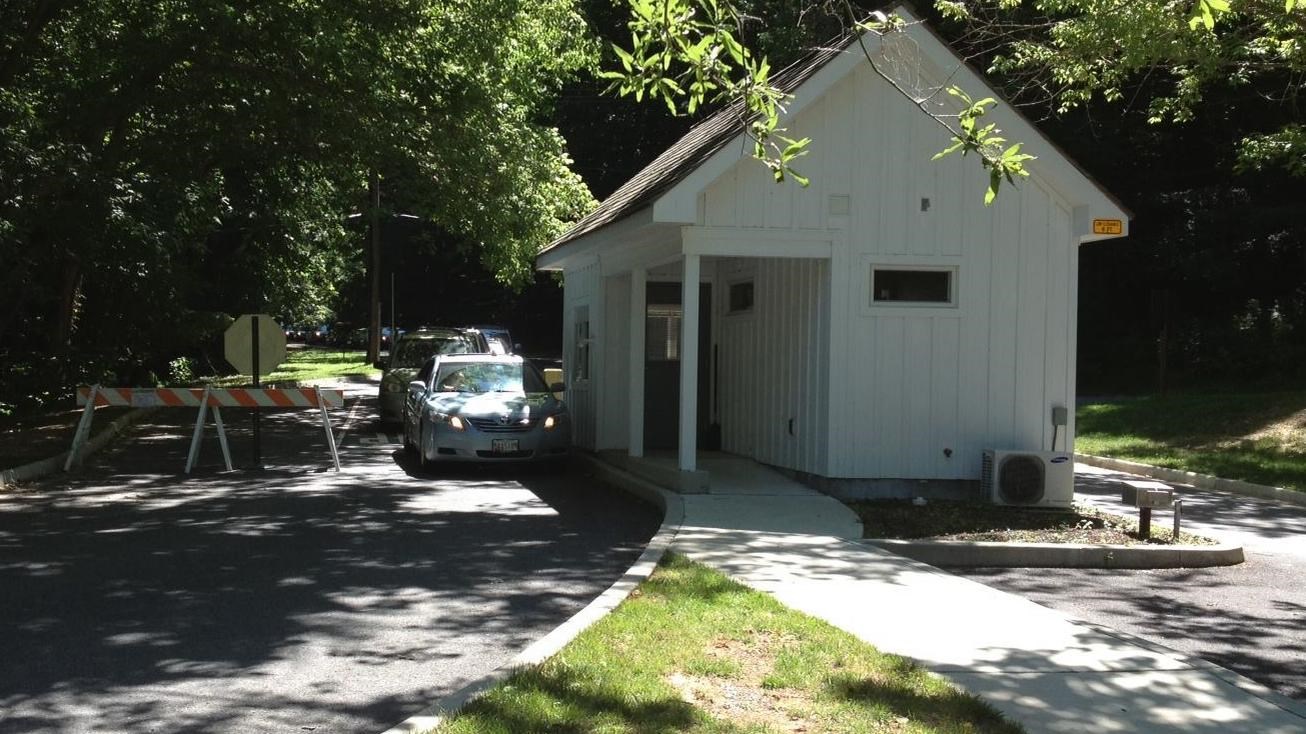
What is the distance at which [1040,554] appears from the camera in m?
10.1

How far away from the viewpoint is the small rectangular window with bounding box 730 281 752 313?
51.4ft

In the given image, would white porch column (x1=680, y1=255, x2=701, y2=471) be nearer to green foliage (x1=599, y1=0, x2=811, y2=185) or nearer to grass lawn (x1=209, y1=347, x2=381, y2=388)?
green foliage (x1=599, y1=0, x2=811, y2=185)

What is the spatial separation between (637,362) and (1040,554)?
5980 millimetres

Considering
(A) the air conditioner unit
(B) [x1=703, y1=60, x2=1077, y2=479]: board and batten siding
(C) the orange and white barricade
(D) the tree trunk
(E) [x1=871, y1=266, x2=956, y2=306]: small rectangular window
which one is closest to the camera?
(A) the air conditioner unit

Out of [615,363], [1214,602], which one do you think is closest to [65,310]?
[615,363]

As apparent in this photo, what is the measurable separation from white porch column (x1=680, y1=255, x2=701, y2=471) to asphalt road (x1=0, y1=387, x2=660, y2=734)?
82cm

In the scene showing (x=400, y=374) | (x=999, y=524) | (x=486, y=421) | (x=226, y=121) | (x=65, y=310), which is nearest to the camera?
(x=999, y=524)

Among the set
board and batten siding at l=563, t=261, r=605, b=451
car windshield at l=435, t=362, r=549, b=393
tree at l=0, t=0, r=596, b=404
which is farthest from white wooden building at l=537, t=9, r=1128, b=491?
tree at l=0, t=0, r=596, b=404

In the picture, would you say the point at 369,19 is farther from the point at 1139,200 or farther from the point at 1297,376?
the point at 1139,200

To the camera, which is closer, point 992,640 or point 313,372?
point 992,640

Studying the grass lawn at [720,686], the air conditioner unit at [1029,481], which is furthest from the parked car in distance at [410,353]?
the grass lawn at [720,686]

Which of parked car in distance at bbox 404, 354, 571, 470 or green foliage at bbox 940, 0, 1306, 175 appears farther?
parked car in distance at bbox 404, 354, 571, 470

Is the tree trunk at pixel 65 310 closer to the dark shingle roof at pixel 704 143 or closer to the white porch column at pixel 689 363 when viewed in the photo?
the dark shingle roof at pixel 704 143

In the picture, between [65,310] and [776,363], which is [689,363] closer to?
[776,363]
